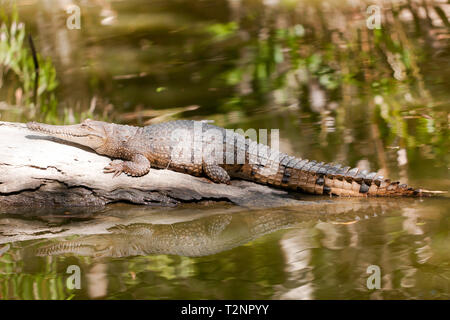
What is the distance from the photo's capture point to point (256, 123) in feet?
25.6

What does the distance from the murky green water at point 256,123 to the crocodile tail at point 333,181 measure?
13 cm

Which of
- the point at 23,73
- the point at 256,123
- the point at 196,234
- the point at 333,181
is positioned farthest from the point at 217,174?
the point at 23,73

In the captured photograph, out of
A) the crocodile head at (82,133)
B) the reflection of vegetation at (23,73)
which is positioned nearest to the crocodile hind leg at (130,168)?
the crocodile head at (82,133)

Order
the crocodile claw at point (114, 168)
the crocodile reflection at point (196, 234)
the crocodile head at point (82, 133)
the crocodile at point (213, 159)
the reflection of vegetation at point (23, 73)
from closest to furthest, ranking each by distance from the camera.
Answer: the crocodile reflection at point (196, 234)
the crocodile at point (213, 159)
the crocodile claw at point (114, 168)
the crocodile head at point (82, 133)
the reflection of vegetation at point (23, 73)

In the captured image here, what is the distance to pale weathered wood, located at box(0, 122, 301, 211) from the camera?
5676 mm

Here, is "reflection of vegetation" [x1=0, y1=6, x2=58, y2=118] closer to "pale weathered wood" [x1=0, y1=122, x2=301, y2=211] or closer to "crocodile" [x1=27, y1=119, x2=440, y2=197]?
"crocodile" [x1=27, y1=119, x2=440, y2=197]

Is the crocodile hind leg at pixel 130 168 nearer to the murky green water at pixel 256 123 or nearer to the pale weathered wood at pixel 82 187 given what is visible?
the pale weathered wood at pixel 82 187

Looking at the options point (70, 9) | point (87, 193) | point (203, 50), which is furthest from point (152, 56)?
point (87, 193)

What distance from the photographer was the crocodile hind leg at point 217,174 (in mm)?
5836

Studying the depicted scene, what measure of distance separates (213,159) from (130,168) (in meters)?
0.82

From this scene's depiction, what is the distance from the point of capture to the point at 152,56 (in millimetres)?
11016

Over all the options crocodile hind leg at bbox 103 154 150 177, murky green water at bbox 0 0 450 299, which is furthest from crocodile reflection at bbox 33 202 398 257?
crocodile hind leg at bbox 103 154 150 177

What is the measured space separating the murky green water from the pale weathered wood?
144 mm

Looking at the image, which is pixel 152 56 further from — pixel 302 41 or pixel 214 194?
pixel 214 194
